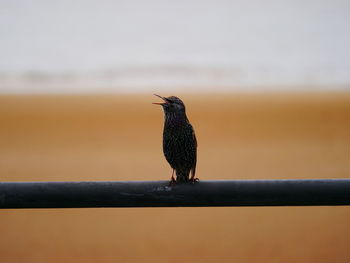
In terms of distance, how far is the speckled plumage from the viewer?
221 centimetres

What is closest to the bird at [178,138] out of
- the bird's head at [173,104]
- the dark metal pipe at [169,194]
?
the bird's head at [173,104]

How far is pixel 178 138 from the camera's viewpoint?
2299 mm

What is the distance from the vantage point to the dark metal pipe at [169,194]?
121 cm

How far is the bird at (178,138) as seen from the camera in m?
2.21

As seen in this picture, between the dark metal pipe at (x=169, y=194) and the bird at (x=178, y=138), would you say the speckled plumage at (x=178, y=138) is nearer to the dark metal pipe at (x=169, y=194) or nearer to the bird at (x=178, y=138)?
the bird at (x=178, y=138)

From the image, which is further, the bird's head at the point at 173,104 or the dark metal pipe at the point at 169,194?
the bird's head at the point at 173,104

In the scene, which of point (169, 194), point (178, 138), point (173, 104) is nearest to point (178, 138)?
point (178, 138)

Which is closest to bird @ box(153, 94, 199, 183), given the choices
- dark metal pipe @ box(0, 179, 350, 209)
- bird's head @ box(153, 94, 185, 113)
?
bird's head @ box(153, 94, 185, 113)

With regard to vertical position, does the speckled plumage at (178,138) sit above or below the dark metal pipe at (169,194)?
above

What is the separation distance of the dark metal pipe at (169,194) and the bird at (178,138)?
3.08ft

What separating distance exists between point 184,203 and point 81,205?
38 centimetres

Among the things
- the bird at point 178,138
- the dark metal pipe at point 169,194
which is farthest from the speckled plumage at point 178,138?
the dark metal pipe at point 169,194

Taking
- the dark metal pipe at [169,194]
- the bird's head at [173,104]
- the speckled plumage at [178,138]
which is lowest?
the dark metal pipe at [169,194]

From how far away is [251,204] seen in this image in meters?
1.25
